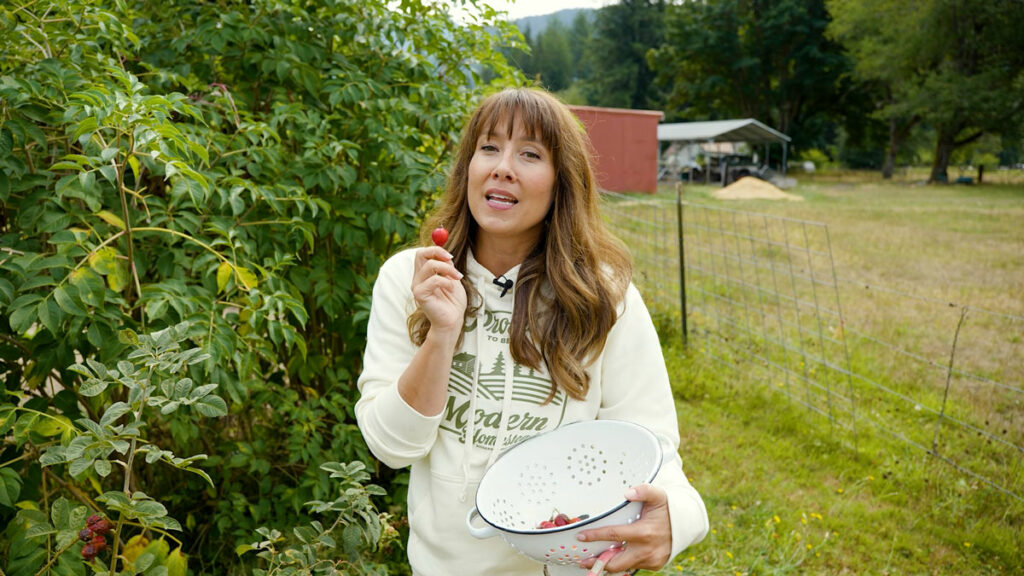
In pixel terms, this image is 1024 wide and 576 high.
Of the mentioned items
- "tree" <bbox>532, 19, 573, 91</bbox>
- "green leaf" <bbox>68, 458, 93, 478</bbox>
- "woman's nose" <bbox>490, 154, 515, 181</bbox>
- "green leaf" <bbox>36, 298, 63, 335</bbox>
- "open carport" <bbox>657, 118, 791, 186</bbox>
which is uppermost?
"tree" <bbox>532, 19, 573, 91</bbox>

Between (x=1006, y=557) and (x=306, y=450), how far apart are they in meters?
3.02

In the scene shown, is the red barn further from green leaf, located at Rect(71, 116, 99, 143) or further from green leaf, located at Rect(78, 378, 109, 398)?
green leaf, located at Rect(78, 378, 109, 398)

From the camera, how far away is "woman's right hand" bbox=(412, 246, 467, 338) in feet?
4.14

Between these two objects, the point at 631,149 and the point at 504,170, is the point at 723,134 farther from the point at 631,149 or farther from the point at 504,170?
the point at 504,170

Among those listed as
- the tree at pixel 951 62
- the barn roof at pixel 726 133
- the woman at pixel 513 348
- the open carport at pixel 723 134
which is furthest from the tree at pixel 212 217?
the tree at pixel 951 62

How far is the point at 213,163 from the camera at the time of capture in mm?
2123

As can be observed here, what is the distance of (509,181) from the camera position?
1.45 meters

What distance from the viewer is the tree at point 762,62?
39.6 m

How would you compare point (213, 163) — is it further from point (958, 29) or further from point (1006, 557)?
point (958, 29)

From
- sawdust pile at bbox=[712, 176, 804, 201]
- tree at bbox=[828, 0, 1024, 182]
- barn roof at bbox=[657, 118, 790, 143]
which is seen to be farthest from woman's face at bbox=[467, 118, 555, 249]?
tree at bbox=[828, 0, 1024, 182]

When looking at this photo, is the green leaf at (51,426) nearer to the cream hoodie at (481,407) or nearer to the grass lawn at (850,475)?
the cream hoodie at (481,407)

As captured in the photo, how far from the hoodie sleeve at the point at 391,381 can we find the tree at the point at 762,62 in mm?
42744

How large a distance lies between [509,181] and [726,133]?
29082 millimetres

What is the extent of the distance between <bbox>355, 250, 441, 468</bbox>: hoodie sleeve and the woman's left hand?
375 mm
